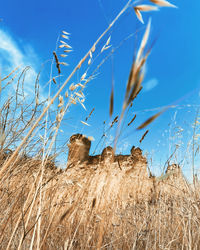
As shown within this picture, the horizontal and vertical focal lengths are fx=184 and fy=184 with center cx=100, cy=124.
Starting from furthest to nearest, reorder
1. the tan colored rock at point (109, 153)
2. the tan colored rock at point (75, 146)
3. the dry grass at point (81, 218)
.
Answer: the tan colored rock at point (75, 146) → the dry grass at point (81, 218) → the tan colored rock at point (109, 153)

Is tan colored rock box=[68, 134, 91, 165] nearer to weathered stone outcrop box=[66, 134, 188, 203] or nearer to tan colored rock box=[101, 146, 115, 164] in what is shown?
weathered stone outcrop box=[66, 134, 188, 203]

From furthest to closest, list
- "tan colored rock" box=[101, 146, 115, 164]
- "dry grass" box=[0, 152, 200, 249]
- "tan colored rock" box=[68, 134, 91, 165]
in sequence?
"tan colored rock" box=[68, 134, 91, 165]
"dry grass" box=[0, 152, 200, 249]
"tan colored rock" box=[101, 146, 115, 164]

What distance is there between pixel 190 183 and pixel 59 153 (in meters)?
1.18

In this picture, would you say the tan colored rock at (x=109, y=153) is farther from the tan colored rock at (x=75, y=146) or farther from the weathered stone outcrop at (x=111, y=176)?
the tan colored rock at (x=75, y=146)

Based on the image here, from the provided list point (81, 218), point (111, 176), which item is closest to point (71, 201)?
point (81, 218)

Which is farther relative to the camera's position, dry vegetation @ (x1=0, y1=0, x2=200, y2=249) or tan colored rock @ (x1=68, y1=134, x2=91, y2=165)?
tan colored rock @ (x1=68, y1=134, x2=91, y2=165)

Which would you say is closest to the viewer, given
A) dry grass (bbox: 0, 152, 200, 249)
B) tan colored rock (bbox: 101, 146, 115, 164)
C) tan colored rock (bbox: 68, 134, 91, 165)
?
tan colored rock (bbox: 101, 146, 115, 164)

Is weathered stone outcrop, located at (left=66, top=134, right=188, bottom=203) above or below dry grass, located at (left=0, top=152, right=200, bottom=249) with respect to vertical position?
above

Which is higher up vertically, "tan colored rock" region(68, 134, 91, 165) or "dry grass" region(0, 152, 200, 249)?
"tan colored rock" region(68, 134, 91, 165)

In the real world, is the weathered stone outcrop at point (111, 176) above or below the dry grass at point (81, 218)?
above

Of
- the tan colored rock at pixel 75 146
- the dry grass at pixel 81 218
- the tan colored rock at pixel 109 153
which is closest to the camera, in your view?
the tan colored rock at pixel 109 153

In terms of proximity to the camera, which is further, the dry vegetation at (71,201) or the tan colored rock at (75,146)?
the tan colored rock at (75,146)

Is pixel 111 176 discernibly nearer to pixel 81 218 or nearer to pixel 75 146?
pixel 81 218

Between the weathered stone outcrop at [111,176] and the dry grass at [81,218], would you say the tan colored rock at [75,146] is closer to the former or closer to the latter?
the weathered stone outcrop at [111,176]
